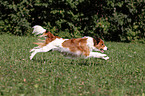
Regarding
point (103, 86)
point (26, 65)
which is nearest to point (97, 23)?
point (26, 65)

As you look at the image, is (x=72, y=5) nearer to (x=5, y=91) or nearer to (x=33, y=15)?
(x=33, y=15)

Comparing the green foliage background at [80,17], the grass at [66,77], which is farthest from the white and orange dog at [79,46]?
the green foliage background at [80,17]

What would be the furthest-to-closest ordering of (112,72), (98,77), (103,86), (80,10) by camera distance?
(80,10) < (112,72) < (98,77) < (103,86)

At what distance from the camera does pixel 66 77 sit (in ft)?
14.7

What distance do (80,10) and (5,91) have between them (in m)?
8.33

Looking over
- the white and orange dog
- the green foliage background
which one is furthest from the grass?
the green foliage background

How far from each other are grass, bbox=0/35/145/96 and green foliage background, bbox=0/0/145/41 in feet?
15.8

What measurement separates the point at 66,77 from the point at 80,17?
721cm

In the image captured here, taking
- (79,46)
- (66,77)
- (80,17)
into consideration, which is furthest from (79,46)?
(80,17)

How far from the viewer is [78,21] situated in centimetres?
1129

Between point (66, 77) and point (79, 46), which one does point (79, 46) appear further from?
point (66, 77)

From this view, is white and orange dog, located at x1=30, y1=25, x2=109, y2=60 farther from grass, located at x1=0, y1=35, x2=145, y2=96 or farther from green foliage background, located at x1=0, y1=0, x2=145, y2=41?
green foliage background, located at x1=0, y1=0, x2=145, y2=41

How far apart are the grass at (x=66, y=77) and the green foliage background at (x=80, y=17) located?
4.80m

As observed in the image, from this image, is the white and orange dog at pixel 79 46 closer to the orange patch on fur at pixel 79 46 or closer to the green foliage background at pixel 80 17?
the orange patch on fur at pixel 79 46
